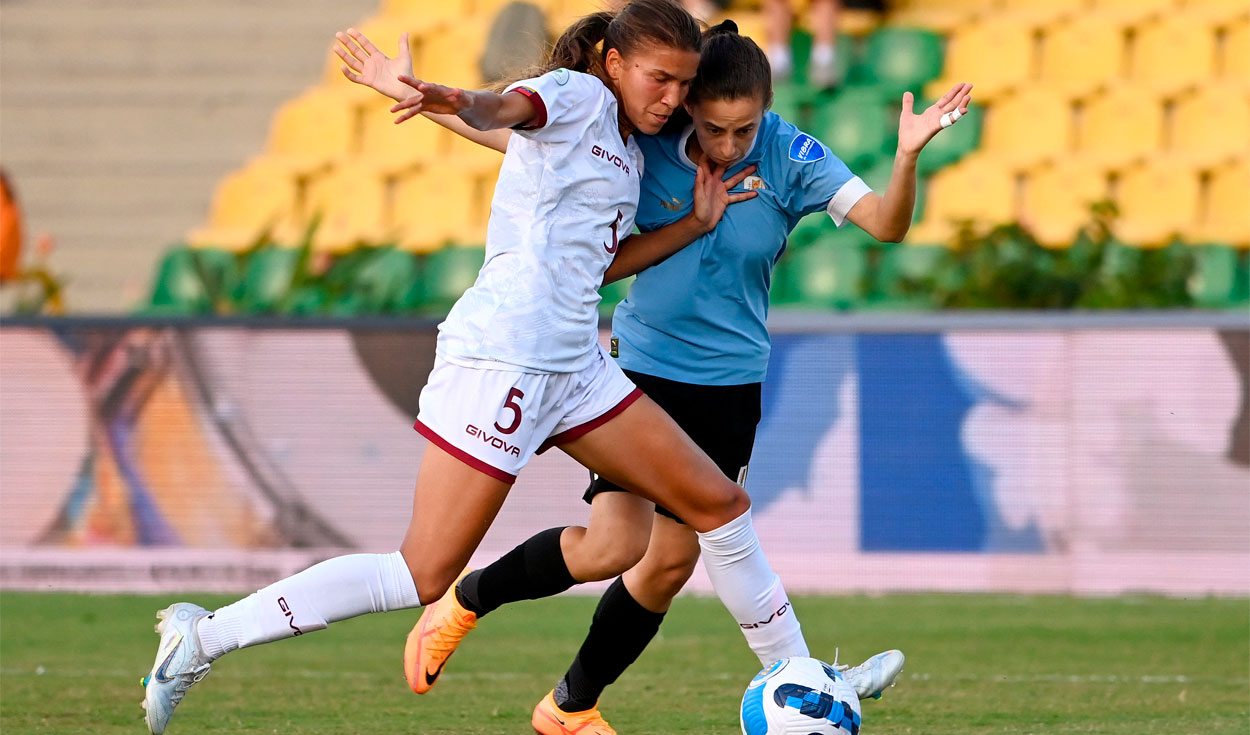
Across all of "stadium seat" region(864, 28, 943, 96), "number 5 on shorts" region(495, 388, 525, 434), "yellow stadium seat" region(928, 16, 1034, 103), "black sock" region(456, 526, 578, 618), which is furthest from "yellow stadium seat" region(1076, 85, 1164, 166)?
"number 5 on shorts" region(495, 388, 525, 434)

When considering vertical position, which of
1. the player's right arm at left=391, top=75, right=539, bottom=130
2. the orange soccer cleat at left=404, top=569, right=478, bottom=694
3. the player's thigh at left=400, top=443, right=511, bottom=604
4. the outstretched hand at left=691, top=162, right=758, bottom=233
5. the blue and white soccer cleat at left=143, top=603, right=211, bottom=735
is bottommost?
the orange soccer cleat at left=404, top=569, right=478, bottom=694

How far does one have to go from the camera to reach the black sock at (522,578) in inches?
180

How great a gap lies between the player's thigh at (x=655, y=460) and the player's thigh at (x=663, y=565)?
41 centimetres

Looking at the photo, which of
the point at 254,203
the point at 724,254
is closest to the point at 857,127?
the point at 254,203

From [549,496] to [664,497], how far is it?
14.9 feet

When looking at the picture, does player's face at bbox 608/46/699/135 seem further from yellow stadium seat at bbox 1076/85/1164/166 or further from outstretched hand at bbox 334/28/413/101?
yellow stadium seat at bbox 1076/85/1164/166

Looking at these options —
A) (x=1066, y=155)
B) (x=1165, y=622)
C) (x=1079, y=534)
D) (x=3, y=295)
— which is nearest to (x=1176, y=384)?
(x=1079, y=534)

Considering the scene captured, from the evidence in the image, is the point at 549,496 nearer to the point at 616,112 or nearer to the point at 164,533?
the point at 164,533

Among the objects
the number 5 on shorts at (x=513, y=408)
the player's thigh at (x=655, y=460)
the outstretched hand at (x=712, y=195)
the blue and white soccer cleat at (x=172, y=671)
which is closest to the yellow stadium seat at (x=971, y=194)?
the outstretched hand at (x=712, y=195)

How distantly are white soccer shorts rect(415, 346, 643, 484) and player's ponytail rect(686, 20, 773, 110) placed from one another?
2.71ft

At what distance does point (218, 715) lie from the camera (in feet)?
16.6

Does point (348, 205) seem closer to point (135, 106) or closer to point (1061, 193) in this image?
point (135, 106)

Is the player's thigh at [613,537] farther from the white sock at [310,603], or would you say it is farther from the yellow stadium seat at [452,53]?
the yellow stadium seat at [452,53]

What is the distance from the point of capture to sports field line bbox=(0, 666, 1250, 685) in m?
5.79
